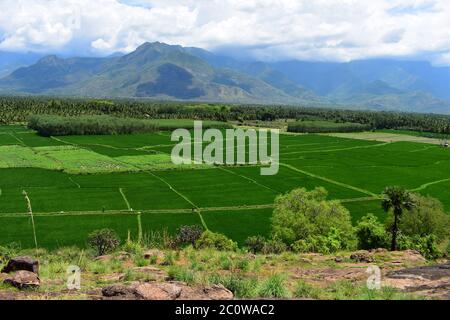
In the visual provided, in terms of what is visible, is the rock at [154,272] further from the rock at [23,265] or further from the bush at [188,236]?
the bush at [188,236]

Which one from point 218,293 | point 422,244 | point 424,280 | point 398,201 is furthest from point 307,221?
point 218,293

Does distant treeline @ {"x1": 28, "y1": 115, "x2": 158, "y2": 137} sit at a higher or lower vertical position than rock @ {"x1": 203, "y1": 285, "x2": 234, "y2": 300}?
higher

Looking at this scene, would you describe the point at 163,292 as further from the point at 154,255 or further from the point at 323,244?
the point at 323,244

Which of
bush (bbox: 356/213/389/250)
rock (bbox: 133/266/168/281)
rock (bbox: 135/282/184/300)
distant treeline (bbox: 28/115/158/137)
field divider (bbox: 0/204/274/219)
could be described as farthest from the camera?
distant treeline (bbox: 28/115/158/137)

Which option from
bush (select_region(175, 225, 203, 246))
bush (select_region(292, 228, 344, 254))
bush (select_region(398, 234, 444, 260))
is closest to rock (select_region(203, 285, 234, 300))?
bush (select_region(292, 228, 344, 254))

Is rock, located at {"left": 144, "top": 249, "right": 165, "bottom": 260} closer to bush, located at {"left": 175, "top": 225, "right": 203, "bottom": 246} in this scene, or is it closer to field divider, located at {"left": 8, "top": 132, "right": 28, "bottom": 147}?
bush, located at {"left": 175, "top": 225, "right": 203, "bottom": 246}

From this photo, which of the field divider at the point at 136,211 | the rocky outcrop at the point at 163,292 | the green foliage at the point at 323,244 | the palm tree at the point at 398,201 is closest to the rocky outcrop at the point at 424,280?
the rocky outcrop at the point at 163,292
